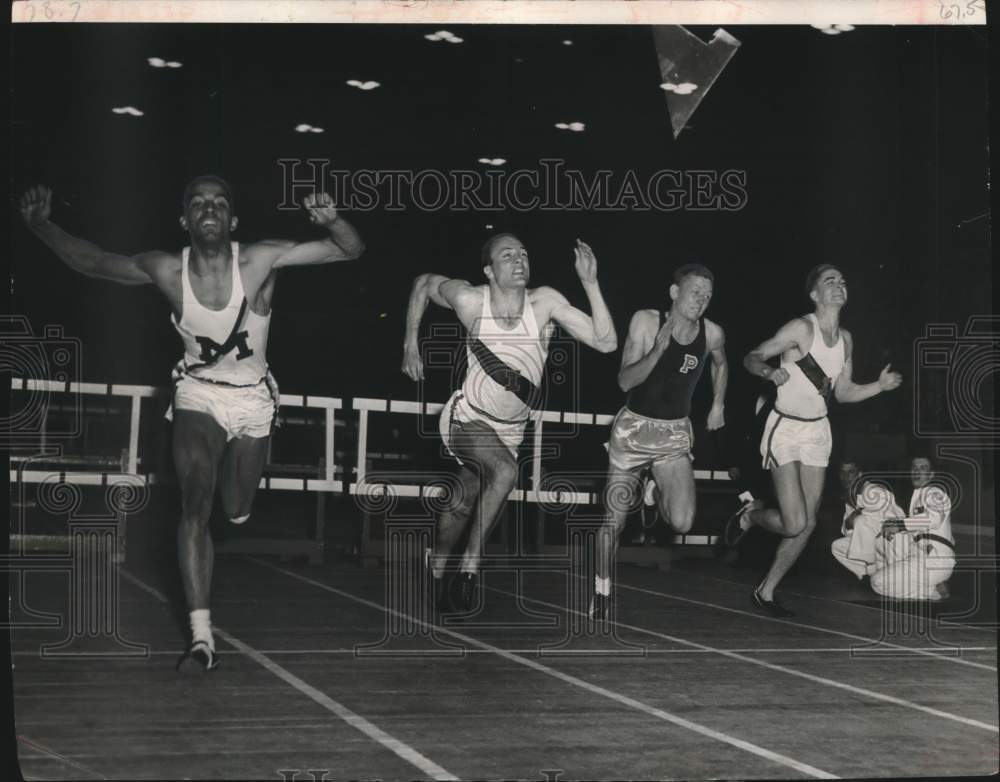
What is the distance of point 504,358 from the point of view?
6336 millimetres

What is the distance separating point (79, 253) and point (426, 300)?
1531 mm

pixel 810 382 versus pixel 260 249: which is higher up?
pixel 260 249

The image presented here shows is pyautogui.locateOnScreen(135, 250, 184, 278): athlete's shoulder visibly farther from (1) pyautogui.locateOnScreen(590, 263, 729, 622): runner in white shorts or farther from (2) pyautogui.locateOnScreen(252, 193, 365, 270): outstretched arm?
(1) pyautogui.locateOnScreen(590, 263, 729, 622): runner in white shorts

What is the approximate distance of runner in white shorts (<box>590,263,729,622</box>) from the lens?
6590mm

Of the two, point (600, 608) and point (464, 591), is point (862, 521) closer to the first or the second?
point (600, 608)

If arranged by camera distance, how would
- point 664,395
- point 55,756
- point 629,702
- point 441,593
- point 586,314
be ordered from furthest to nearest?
point 664,395
point 586,314
point 441,593
point 629,702
point 55,756

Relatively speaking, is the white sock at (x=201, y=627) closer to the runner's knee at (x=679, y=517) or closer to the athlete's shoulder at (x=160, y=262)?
the athlete's shoulder at (x=160, y=262)

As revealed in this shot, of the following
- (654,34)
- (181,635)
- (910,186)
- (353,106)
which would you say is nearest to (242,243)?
(353,106)

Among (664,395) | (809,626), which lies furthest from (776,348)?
(809,626)

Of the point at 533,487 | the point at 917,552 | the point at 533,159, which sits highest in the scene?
the point at 533,159

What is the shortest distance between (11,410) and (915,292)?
4.03m

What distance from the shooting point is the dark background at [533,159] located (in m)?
5.56

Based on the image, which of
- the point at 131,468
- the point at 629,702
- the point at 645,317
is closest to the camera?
the point at 629,702

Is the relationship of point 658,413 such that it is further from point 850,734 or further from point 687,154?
point 850,734
